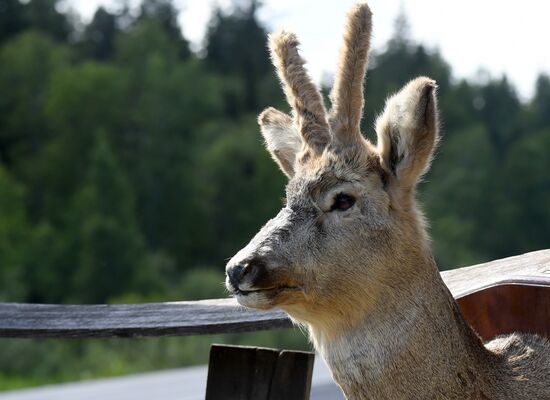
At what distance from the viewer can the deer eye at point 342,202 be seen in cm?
399

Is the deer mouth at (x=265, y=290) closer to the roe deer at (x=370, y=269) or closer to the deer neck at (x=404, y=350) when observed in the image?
the roe deer at (x=370, y=269)

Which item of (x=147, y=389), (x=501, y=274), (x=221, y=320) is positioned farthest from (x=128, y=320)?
(x=147, y=389)

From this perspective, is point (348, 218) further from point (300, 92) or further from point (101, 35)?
point (101, 35)

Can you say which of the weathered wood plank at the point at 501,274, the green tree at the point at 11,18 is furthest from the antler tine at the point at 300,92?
the green tree at the point at 11,18

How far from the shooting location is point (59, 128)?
A: 57750mm

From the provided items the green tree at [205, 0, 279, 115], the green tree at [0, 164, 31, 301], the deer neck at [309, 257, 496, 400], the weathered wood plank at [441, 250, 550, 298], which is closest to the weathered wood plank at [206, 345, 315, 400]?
the deer neck at [309, 257, 496, 400]

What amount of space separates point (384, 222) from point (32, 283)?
44639 mm

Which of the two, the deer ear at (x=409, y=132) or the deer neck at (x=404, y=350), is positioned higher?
the deer ear at (x=409, y=132)

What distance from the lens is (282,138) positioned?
443 centimetres

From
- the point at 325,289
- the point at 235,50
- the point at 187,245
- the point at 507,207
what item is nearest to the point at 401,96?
the point at 325,289

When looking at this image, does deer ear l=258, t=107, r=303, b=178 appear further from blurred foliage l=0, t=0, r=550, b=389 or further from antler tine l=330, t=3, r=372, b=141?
blurred foliage l=0, t=0, r=550, b=389

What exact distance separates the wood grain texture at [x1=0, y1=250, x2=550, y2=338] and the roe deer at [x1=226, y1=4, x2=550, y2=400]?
1.17 ft

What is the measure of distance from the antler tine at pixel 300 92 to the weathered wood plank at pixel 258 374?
2.51 ft

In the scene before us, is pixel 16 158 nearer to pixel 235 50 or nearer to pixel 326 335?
pixel 235 50
